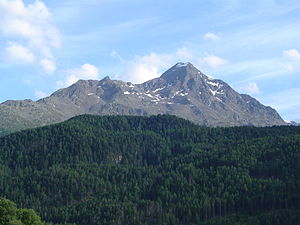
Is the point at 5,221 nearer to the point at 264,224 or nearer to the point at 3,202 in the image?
the point at 3,202

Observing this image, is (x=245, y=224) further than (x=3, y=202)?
Yes

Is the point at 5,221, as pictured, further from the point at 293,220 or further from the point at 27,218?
the point at 293,220

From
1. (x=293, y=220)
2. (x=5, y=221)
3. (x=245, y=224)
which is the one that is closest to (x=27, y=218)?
(x=5, y=221)

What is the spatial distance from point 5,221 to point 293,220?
113755mm

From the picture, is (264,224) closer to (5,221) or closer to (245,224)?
(245,224)

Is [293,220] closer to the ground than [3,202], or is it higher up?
closer to the ground

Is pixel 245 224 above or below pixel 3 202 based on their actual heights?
below

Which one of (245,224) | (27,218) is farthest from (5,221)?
(245,224)

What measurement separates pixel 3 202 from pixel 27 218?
9.33 m

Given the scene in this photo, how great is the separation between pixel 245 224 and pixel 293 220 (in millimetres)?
18754

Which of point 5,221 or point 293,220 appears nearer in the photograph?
point 5,221

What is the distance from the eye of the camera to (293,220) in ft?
637

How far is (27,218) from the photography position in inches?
5472

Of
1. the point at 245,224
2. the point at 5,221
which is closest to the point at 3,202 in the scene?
the point at 5,221
